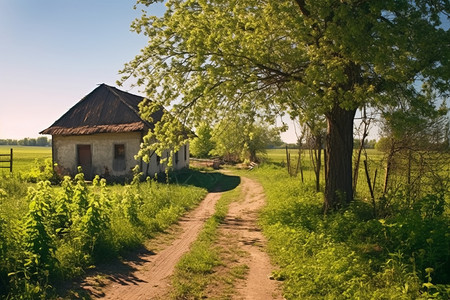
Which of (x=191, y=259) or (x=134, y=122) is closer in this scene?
(x=191, y=259)

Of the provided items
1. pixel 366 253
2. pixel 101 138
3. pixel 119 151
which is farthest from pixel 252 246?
pixel 101 138

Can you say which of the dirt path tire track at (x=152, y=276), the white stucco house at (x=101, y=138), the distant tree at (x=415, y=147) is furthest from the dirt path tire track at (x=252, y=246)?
the white stucco house at (x=101, y=138)

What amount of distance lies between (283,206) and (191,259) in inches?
230

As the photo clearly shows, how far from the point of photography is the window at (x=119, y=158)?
2095 cm

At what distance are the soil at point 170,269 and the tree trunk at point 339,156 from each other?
8.90ft

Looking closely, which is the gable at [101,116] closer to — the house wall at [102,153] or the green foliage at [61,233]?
the house wall at [102,153]

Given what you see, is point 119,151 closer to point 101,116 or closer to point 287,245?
point 101,116

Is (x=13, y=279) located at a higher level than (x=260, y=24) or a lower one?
lower

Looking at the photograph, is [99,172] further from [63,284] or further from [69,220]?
[63,284]

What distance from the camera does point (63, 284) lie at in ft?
18.4

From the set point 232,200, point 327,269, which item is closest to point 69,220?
point 327,269

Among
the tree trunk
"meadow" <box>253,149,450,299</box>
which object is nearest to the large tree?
the tree trunk

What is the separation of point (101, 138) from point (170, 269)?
55.0 ft

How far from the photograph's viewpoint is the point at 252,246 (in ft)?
27.7
